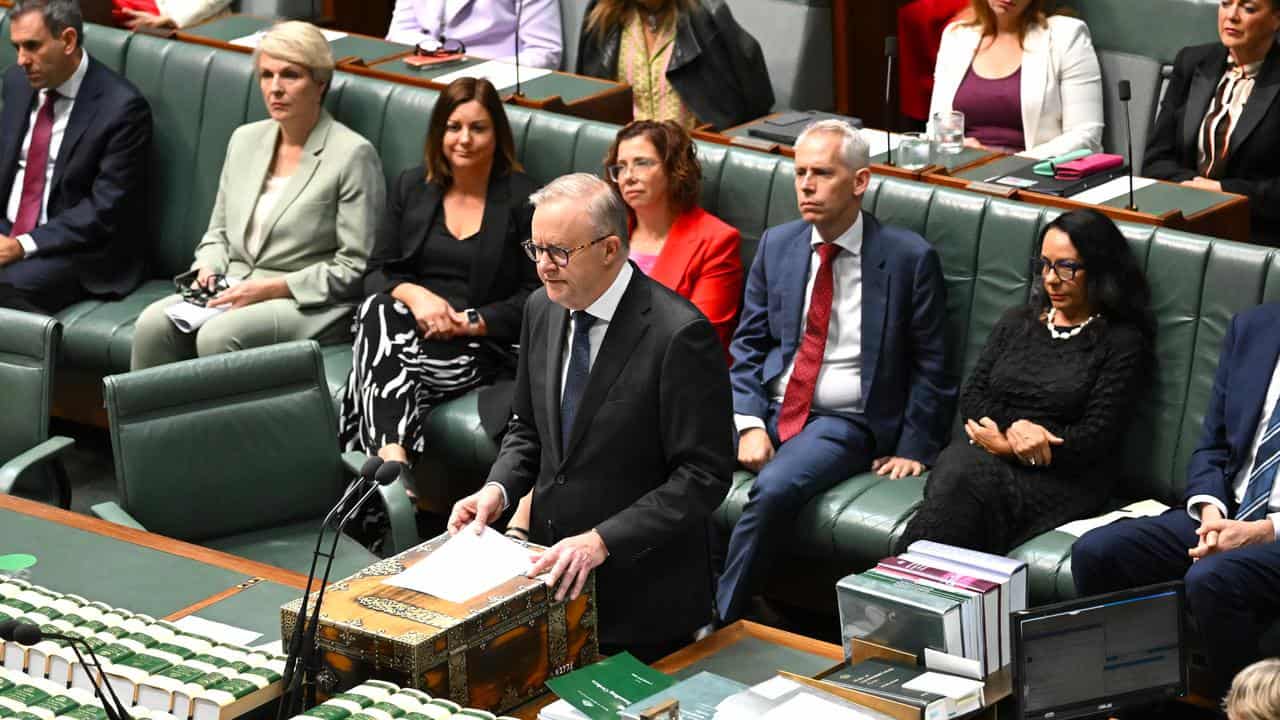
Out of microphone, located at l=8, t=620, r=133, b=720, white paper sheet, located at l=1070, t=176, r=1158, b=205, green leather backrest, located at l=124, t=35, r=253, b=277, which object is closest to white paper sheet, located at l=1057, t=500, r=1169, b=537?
white paper sheet, located at l=1070, t=176, r=1158, b=205

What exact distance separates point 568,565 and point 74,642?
2.50 ft

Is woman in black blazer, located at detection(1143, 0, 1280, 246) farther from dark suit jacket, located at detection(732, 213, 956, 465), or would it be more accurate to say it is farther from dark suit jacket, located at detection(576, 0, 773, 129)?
dark suit jacket, located at detection(576, 0, 773, 129)

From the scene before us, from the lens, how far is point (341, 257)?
18.0 ft

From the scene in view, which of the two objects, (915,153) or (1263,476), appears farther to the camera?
(915,153)

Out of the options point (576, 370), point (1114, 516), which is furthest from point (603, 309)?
point (1114, 516)

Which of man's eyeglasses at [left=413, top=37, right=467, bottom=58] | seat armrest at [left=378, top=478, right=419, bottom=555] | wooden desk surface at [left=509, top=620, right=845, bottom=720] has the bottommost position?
seat armrest at [left=378, top=478, right=419, bottom=555]

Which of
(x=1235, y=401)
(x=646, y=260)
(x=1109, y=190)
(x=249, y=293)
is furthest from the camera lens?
(x=249, y=293)

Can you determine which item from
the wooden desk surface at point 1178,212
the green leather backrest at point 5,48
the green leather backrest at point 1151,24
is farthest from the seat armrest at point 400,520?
the green leather backrest at point 5,48

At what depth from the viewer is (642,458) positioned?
11.1 ft

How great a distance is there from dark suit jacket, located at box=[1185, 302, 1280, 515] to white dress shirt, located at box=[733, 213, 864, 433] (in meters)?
0.87

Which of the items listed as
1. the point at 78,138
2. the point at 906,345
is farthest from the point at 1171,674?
the point at 78,138

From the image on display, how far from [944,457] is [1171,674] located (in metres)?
1.48

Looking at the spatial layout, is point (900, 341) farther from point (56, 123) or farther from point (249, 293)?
point (56, 123)

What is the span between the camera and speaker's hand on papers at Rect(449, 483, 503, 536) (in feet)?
10.9
